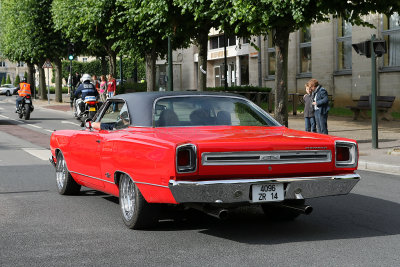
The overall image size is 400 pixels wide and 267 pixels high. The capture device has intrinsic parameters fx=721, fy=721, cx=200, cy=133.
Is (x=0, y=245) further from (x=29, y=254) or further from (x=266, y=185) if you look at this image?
(x=266, y=185)

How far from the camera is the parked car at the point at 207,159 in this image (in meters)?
6.15

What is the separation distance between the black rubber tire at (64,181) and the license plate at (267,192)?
3532 mm

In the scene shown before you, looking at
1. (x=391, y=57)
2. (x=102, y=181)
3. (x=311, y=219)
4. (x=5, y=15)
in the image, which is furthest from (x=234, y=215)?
(x=5, y=15)

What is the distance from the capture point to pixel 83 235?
6785 mm

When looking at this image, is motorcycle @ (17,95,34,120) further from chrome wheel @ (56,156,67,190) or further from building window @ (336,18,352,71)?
chrome wheel @ (56,156,67,190)

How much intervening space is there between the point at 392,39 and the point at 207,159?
28.3 m

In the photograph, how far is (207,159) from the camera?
241 inches

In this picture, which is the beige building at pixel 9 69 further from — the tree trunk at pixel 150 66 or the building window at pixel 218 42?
the tree trunk at pixel 150 66

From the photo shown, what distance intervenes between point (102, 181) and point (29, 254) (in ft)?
6.23

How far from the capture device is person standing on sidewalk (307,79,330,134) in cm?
1816

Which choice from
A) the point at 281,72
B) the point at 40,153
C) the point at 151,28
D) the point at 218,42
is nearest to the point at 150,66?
the point at 151,28

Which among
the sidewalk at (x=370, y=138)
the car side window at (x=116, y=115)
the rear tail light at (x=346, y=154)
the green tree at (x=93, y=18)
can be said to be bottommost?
the sidewalk at (x=370, y=138)

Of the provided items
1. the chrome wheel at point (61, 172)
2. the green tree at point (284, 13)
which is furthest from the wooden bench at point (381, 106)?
the chrome wheel at point (61, 172)

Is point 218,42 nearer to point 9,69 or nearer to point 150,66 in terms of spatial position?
point 150,66
